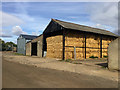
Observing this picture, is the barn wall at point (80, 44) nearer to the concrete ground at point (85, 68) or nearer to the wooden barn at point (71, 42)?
the wooden barn at point (71, 42)

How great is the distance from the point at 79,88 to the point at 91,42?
52.5ft

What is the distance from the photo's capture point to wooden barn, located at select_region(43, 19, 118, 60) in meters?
16.3

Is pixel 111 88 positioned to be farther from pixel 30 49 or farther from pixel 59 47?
pixel 30 49

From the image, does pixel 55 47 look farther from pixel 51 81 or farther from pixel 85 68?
pixel 51 81

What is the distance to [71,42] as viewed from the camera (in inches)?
664

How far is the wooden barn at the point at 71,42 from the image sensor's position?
16312mm

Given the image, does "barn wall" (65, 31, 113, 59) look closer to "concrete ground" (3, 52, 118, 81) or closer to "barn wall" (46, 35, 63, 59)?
"barn wall" (46, 35, 63, 59)

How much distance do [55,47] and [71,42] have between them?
9.92 feet

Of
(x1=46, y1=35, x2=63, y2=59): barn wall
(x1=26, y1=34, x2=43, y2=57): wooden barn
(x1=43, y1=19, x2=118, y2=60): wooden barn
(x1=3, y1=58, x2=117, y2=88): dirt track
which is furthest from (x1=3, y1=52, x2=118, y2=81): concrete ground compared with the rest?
(x1=26, y1=34, x2=43, y2=57): wooden barn

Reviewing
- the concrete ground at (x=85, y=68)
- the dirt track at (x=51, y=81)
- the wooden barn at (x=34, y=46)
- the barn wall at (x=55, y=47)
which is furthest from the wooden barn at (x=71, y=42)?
the dirt track at (x=51, y=81)

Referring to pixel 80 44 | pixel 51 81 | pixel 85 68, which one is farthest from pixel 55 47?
pixel 51 81

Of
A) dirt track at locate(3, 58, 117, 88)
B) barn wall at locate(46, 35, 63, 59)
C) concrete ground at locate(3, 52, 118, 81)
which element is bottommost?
concrete ground at locate(3, 52, 118, 81)

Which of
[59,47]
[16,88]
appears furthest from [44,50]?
[16,88]

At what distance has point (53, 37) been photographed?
18578mm
